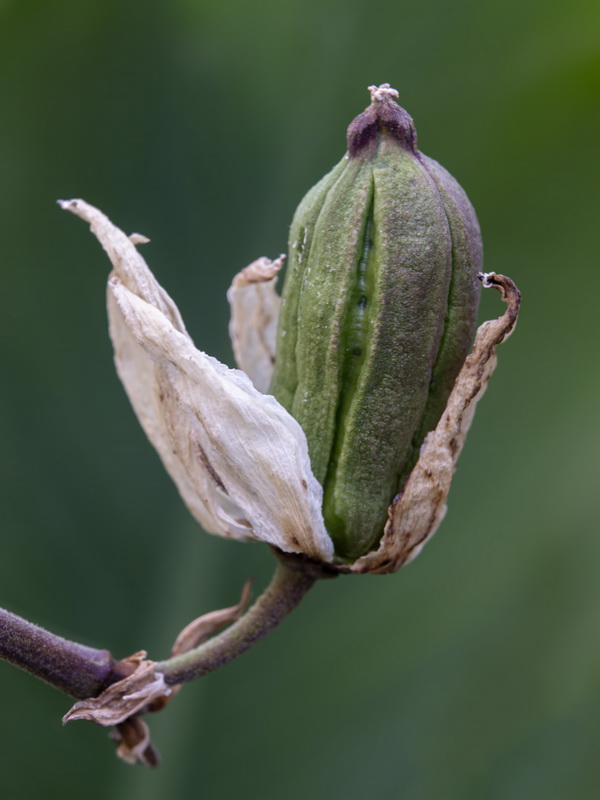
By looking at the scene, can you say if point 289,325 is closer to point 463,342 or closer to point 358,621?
point 463,342

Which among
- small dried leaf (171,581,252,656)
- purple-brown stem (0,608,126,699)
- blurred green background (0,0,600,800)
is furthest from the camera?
blurred green background (0,0,600,800)

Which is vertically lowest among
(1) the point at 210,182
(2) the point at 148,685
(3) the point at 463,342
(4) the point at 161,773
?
(4) the point at 161,773

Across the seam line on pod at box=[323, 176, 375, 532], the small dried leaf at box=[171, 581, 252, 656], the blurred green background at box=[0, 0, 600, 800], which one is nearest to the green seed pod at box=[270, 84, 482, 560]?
the seam line on pod at box=[323, 176, 375, 532]

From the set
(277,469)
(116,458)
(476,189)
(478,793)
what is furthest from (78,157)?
(478,793)

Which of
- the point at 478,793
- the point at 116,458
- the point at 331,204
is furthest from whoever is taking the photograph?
the point at 116,458

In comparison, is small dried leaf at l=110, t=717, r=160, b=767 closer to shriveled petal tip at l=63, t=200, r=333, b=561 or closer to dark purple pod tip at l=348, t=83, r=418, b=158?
shriveled petal tip at l=63, t=200, r=333, b=561

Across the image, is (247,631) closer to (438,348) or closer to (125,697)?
(125,697)

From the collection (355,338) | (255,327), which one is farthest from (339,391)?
(255,327)
